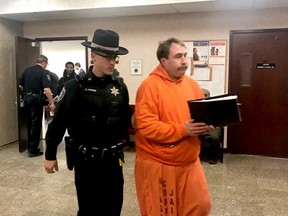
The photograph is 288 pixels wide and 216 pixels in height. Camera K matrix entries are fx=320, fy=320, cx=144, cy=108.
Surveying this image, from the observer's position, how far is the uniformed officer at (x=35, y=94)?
4.78 metres

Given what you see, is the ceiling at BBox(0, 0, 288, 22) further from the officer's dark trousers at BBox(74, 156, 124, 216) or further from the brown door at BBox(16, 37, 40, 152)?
the officer's dark trousers at BBox(74, 156, 124, 216)

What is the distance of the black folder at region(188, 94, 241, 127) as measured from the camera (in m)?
1.59

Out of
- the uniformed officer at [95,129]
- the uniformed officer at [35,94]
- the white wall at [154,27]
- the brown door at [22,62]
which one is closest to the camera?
the uniformed officer at [95,129]

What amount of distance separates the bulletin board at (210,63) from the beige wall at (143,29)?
0.11 metres

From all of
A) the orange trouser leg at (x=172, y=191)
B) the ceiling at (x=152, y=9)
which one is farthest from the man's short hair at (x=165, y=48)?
the ceiling at (x=152, y=9)

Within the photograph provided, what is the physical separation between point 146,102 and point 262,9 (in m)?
3.50

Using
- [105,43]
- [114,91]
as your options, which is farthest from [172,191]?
[105,43]

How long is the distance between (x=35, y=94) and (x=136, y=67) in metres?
1.64

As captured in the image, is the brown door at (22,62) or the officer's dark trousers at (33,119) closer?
the officer's dark trousers at (33,119)

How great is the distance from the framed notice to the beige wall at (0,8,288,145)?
2.6 inches

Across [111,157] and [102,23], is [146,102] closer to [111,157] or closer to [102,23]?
[111,157]

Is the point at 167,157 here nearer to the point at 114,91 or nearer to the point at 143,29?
the point at 114,91

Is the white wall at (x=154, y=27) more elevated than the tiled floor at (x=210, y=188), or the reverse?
the white wall at (x=154, y=27)

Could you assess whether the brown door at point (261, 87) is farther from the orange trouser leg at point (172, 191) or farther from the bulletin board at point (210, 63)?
the orange trouser leg at point (172, 191)
